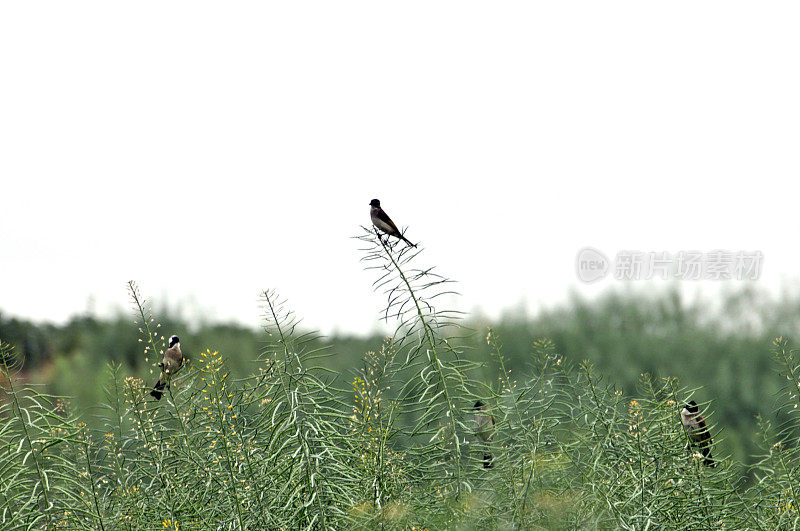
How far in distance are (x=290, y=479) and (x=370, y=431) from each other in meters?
0.65

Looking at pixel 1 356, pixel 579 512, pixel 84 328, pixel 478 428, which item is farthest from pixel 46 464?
pixel 84 328

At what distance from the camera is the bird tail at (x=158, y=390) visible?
3.57 metres

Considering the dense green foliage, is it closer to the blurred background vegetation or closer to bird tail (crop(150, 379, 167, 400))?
bird tail (crop(150, 379, 167, 400))

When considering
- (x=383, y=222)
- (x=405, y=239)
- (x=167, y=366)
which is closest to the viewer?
(x=405, y=239)

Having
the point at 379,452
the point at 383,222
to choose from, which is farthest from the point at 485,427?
the point at 383,222

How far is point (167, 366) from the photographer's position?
137 inches

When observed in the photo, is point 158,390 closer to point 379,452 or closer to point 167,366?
point 167,366

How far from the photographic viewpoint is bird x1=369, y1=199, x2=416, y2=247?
334cm

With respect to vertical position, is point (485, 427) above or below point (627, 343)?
above

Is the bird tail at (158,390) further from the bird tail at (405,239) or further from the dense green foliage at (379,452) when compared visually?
the bird tail at (405,239)

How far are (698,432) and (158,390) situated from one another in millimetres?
2375

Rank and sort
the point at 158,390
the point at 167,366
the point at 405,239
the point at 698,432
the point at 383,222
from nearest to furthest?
the point at 405,239, the point at 698,432, the point at 167,366, the point at 158,390, the point at 383,222

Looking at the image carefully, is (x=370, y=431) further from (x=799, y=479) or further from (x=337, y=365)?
(x=337, y=365)

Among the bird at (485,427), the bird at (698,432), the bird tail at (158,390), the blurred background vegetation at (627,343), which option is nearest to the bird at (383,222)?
the bird at (485,427)
